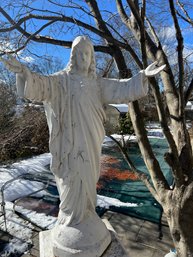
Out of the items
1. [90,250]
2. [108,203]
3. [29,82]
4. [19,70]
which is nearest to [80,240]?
[90,250]

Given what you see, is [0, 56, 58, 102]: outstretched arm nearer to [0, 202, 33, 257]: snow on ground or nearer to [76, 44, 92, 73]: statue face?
[76, 44, 92, 73]: statue face

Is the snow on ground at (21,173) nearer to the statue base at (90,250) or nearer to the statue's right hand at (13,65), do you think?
the statue base at (90,250)

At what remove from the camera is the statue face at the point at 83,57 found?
206cm

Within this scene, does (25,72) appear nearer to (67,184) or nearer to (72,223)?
(67,184)

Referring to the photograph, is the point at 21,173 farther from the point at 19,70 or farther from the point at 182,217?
the point at 19,70

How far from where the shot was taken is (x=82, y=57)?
2072 mm

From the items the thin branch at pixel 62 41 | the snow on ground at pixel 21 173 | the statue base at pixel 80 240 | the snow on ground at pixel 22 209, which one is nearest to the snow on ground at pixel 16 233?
the snow on ground at pixel 22 209

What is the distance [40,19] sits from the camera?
4.24 metres

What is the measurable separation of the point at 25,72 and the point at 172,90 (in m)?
2.90

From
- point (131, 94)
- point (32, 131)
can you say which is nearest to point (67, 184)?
point (131, 94)

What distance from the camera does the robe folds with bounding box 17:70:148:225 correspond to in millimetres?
1992

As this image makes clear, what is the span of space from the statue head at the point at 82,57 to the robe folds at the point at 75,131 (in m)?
0.10

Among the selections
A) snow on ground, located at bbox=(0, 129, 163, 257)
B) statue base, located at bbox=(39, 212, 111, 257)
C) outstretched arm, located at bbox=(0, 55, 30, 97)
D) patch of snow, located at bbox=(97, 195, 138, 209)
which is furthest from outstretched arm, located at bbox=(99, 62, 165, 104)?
patch of snow, located at bbox=(97, 195, 138, 209)

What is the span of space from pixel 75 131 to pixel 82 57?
647mm
